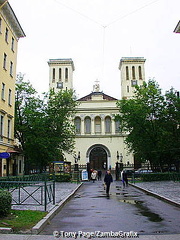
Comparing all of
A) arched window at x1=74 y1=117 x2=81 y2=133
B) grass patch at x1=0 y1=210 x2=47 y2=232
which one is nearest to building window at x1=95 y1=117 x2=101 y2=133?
arched window at x1=74 y1=117 x2=81 y2=133

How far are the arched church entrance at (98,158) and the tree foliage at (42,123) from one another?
2196cm

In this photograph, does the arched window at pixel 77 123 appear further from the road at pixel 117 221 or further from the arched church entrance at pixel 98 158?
the road at pixel 117 221

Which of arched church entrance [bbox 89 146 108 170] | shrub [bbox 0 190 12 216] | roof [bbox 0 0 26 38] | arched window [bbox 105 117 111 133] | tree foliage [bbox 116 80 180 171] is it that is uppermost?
roof [bbox 0 0 26 38]

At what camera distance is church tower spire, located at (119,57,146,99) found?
62.0 metres

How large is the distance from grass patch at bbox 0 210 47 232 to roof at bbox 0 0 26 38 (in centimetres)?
2221

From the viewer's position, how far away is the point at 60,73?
63594mm

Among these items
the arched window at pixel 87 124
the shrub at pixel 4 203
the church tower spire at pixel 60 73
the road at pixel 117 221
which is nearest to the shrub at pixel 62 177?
the road at pixel 117 221

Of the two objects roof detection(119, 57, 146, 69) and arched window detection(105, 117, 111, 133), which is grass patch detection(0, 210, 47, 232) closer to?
arched window detection(105, 117, 111, 133)

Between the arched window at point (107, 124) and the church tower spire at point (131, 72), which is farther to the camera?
the church tower spire at point (131, 72)

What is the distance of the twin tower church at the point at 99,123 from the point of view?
57.4m

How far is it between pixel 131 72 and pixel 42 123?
36.1m

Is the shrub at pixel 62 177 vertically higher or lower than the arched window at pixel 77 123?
lower

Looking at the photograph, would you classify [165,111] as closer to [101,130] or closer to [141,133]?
[141,133]

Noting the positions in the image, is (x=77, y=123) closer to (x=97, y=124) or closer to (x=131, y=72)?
(x=97, y=124)
